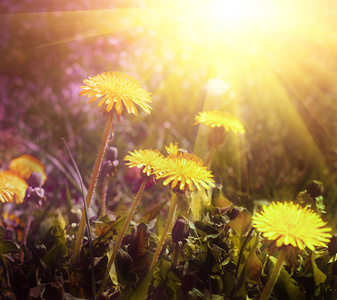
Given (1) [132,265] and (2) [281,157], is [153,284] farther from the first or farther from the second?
(2) [281,157]

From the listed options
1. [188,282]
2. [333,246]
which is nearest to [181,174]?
[188,282]

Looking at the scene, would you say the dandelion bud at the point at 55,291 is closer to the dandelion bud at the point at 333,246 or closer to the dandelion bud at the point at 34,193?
the dandelion bud at the point at 34,193

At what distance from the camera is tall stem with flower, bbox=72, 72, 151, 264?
33.4 inches

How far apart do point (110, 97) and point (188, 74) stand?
96.7 inches

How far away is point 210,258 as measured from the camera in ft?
2.82

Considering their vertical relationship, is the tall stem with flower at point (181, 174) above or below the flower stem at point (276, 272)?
above

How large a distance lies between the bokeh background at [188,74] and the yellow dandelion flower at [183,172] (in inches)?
47.7

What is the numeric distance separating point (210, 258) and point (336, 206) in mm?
1108

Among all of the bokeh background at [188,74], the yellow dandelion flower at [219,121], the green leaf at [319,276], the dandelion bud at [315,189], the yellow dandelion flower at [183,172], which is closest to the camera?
the yellow dandelion flower at [183,172]

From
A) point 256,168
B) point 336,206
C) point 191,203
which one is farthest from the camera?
point 256,168

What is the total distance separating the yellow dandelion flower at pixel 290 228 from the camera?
0.66 meters

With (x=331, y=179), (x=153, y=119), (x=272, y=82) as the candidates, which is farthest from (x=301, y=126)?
(x=153, y=119)

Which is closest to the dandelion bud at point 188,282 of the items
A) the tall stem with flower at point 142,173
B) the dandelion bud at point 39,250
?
the tall stem with flower at point 142,173

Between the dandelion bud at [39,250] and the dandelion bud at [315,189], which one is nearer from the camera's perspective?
the dandelion bud at [39,250]
